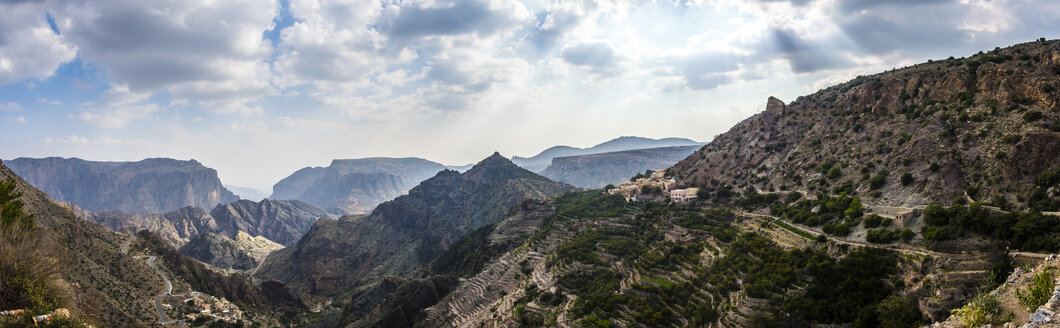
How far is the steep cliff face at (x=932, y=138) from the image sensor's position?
1794 inches

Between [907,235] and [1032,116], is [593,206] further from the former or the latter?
[1032,116]

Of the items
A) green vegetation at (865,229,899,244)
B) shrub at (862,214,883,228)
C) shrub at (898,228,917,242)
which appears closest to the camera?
shrub at (898,228,917,242)

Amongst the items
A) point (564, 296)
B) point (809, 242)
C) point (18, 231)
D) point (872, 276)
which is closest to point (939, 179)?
point (809, 242)

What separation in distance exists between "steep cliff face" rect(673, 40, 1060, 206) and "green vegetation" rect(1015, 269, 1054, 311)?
31.2 metres

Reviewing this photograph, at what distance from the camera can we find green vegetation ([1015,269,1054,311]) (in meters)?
18.8

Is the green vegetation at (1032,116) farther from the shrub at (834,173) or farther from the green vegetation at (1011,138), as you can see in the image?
the shrub at (834,173)

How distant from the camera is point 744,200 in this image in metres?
81.2

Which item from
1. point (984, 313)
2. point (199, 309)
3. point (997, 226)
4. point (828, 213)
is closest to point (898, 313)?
point (984, 313)

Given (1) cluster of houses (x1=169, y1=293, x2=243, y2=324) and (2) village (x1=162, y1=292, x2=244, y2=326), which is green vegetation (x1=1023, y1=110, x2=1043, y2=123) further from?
(1) cluster of houses (x1=169, y1=293, x2=243, y2=324)

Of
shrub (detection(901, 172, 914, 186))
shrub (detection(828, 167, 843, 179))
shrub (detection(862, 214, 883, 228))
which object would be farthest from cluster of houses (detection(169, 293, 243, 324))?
shrub (detection(901, 172, 914, 186))

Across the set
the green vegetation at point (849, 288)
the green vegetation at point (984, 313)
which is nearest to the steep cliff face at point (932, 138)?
the green vegetation at point (849, 288)

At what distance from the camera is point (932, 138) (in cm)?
5884

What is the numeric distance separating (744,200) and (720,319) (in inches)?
1875

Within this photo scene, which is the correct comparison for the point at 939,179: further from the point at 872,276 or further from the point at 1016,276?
the point at 1016,276
